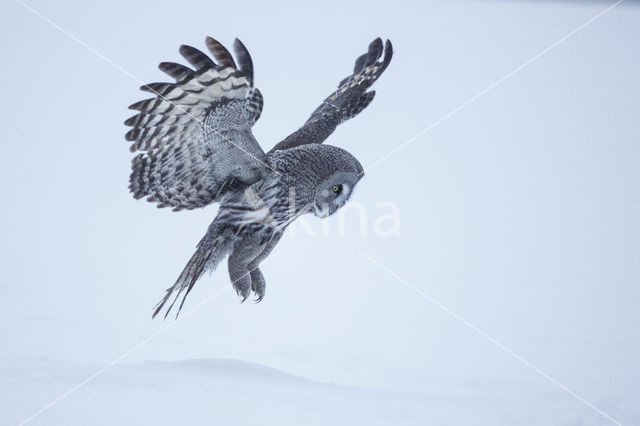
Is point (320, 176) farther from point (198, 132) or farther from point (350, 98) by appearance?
point (350, 98)

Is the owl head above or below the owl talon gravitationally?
above

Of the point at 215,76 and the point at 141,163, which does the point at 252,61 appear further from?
the point at 141,163

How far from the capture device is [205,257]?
8.03ft

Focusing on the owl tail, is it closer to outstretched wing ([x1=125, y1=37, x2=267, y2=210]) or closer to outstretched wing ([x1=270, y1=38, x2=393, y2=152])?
outstretched wing ([x1=125, y1=37, x2=267, y2=210])

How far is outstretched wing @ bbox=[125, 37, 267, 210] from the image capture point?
2049mm

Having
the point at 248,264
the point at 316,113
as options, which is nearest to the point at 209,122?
the point at 248,264

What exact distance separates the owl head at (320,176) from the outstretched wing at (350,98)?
1.25ft

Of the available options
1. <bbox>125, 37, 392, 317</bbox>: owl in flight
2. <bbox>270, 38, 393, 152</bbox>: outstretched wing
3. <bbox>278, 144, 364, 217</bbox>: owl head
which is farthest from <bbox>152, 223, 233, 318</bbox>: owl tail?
<bbox>270, 38, 393, 152</bbox>: outstretched wing

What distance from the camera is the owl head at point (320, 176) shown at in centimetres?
239

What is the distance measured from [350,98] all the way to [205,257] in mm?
1064

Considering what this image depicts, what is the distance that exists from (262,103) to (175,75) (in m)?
0.29

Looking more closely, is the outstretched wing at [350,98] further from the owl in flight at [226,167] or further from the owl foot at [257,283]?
the owl foot at [257,283]

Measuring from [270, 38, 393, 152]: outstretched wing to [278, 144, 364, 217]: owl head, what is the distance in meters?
0.38

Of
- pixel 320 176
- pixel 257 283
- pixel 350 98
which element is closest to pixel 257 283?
pixel 257 283
